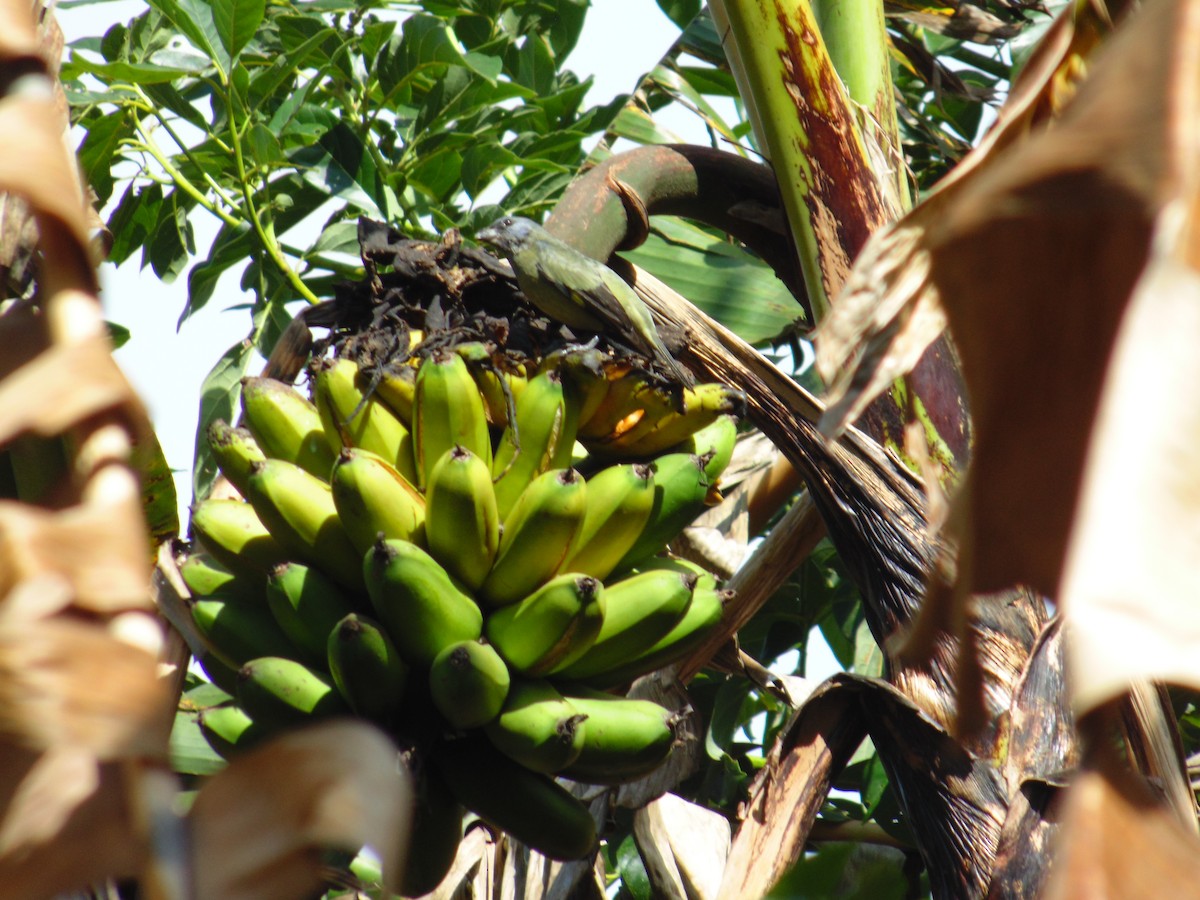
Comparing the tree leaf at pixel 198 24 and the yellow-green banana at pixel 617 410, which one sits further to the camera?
the tree leaf at pixel 198 24

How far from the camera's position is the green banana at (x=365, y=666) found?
0.78m

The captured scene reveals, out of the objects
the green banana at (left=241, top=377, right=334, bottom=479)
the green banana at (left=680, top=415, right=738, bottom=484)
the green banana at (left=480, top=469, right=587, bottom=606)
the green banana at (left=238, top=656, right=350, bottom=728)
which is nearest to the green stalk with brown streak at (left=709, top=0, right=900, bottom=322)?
the green banana at (left=680, top=415, right=738, bottom=484)

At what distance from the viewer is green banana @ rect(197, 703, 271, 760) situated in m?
0.89

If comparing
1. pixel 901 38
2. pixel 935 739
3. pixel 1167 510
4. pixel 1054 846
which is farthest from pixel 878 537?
pixel 901 38

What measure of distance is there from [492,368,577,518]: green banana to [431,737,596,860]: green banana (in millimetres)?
191

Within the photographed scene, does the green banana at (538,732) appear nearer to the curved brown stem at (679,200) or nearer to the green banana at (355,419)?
the green banana at (355,419)

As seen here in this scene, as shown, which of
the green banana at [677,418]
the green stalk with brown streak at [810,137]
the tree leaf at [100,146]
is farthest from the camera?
the tree leaf at [100,146]

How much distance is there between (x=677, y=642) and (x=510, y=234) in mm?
384

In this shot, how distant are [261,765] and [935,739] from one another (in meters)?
0.76

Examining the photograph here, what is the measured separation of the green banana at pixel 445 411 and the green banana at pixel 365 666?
0.16 m

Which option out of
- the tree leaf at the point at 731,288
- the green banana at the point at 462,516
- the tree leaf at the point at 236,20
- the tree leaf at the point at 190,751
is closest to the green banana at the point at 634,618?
the green banana at the point at 462,516

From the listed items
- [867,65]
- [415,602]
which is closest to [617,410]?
[415,602]

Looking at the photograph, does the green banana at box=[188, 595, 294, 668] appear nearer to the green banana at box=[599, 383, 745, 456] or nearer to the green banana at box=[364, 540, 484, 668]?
the green banana at box=[364, 540, 484, 668]

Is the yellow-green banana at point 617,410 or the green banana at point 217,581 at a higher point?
the yellow-green banana at point 617,410
